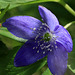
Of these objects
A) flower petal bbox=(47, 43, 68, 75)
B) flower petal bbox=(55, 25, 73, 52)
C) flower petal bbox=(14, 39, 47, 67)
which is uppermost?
flower petal bbox=(55, 25, 73, 52)

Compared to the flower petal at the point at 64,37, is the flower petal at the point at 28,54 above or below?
below

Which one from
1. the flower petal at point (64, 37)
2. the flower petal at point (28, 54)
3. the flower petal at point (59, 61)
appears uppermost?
the flower petal at point (64, 37)

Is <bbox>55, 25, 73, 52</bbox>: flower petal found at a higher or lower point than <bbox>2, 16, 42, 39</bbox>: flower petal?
higher

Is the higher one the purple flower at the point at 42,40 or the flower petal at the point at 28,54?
the purple flower at the point at 42,40

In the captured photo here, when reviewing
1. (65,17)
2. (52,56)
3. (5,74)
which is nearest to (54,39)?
(52,56)
